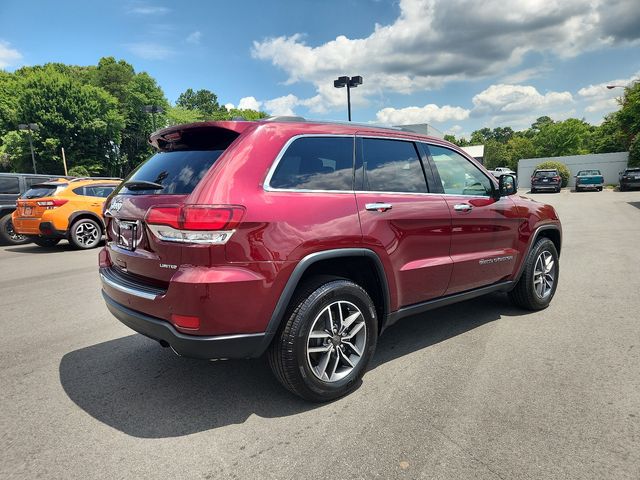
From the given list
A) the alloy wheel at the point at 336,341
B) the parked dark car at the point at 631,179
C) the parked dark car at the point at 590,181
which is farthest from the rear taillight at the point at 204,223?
the parked dark car at the point at 590,181

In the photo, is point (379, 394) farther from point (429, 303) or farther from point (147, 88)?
point (147, 88)

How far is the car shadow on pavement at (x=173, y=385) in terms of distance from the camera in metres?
2.67

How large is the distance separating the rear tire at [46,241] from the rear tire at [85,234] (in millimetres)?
550

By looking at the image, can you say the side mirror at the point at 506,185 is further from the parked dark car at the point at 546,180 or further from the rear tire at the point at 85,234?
the parked dark car at the point at 546,180

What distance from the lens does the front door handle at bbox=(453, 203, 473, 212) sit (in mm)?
3615

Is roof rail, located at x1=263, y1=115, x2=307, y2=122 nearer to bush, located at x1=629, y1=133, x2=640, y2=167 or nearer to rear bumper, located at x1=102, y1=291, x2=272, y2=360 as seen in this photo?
rear bumper, located at x1=102, y1=291, x2=272, y2=360

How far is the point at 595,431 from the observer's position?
245 cm

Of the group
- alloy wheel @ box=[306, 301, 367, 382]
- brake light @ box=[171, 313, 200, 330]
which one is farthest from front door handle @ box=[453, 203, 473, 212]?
brake light @ box=[171, 313, 200, 330]

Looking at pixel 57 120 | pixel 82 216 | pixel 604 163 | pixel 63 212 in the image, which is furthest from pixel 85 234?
pixel 604 163

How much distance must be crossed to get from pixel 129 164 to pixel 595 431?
5560 centimetres

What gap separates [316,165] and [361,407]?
1.65 meters

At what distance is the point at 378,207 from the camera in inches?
118

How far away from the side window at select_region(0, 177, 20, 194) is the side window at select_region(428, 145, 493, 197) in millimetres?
11814

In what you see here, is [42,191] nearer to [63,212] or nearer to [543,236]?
[63,212]
